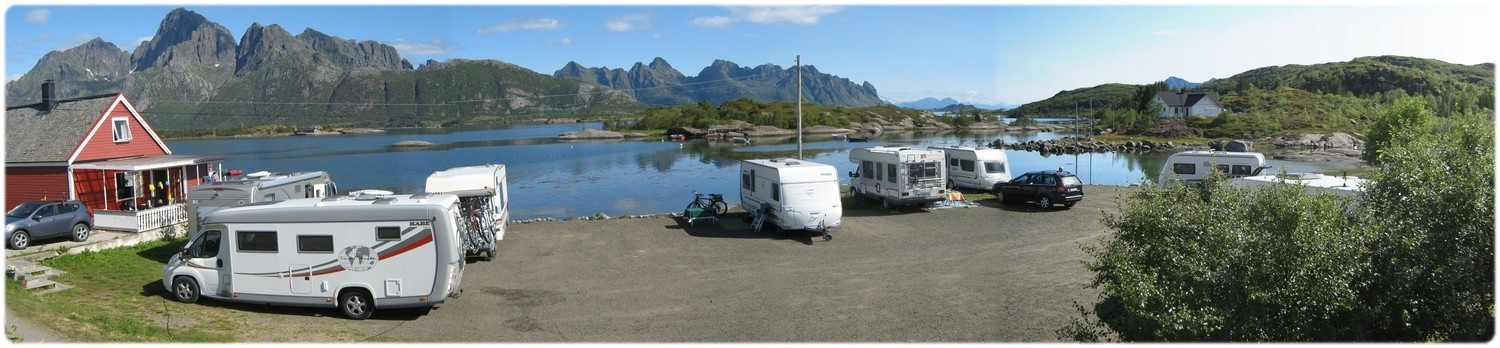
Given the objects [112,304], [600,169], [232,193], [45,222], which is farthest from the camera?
[600,169]

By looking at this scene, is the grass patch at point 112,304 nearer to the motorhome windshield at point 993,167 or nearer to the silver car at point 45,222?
the silver car at point 45,222

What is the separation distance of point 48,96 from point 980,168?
2639 centimetres

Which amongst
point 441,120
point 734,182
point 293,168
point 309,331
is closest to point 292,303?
point 309,331

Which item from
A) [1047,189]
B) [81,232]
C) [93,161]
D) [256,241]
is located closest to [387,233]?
[256,241]

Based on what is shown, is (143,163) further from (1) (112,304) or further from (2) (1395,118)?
(2) (1395,118)

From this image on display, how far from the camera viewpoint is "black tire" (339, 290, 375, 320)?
1129cm

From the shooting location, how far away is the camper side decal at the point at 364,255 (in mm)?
11133

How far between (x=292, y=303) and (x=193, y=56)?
7651 inches

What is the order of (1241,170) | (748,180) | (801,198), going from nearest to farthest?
(801,198) < (748,180) < (1241,170)

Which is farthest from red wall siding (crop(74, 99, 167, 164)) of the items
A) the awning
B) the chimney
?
the chimney

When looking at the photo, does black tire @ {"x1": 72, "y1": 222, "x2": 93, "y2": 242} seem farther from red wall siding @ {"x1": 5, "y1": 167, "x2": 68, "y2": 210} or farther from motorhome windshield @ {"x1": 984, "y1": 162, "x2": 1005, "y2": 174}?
motorhome windshield @ {"x1": 984, "y1": 162, "x2": 1005, "y2": 174}

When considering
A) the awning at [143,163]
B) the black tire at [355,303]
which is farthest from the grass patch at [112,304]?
the awning at [143,163]

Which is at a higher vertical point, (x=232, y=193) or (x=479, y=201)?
(x=232, y=193)

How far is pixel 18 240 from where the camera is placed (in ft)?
50.8
